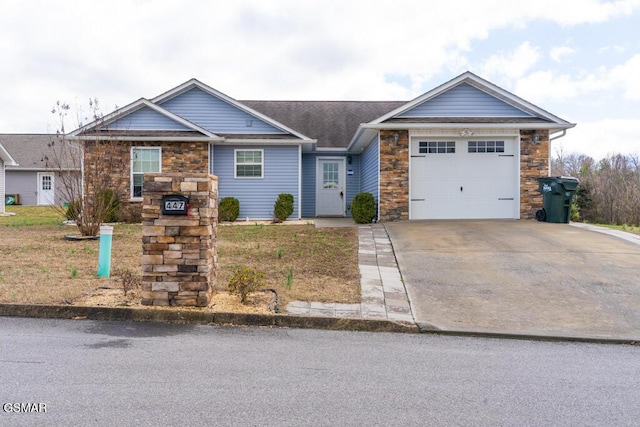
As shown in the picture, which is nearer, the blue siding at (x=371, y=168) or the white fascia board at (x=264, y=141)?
the blue siding at (x=371, y=168)

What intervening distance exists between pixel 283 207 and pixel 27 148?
22724mm

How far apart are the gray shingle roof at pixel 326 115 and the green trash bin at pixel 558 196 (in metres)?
8.07

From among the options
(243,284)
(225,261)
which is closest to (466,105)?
(225,261)

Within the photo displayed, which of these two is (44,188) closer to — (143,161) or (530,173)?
(143,161)

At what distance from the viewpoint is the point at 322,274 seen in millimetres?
8125

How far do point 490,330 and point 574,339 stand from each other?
0.90 metres

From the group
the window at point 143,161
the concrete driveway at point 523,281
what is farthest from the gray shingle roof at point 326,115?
the concrete driveway at point 523,281

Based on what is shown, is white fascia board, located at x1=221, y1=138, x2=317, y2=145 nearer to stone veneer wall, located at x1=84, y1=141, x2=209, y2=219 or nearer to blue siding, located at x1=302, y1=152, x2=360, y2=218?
stone veneer wall, located at x1=84, y1=141, x2=209, y2=219

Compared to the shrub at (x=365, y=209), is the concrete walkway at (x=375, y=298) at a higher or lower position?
lower

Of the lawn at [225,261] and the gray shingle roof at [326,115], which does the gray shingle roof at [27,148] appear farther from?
the lawn at [225,261]

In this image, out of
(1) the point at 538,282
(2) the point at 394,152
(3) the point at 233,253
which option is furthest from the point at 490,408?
(2) the point at 394,152

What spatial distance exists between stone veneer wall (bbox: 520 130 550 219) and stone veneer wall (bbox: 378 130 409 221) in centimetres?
347

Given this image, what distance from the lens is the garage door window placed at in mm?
14836

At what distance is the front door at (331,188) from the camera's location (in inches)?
774
